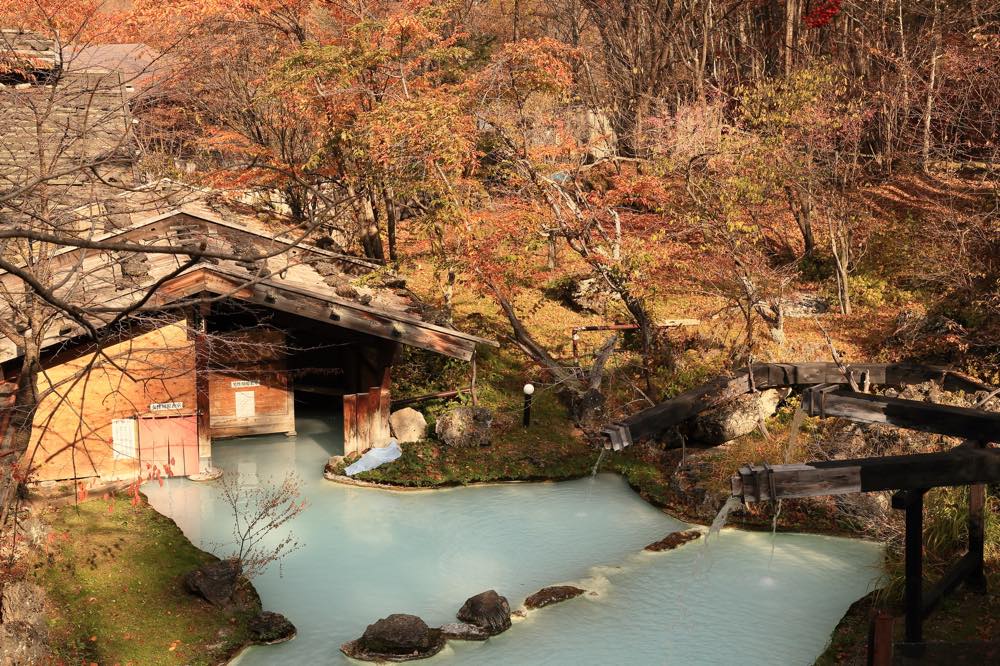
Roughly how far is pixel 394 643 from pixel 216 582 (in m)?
2.69

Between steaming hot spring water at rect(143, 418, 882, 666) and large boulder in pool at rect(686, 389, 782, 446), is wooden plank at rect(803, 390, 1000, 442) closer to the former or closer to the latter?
steaming hot spring water at rect(143, 418, 882, 666)

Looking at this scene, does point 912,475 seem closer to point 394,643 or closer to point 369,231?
point 394,643

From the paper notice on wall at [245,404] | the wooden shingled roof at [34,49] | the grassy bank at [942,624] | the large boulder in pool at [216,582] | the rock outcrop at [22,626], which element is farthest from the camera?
the paper notice on wall at [245,404]

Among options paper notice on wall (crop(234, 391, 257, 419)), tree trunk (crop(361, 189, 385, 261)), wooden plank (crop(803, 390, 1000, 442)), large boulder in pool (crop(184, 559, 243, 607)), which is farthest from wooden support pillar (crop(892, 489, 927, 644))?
tree trunk (crop(361, 189, 385, 261))

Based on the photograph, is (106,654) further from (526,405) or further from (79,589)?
(526,405)

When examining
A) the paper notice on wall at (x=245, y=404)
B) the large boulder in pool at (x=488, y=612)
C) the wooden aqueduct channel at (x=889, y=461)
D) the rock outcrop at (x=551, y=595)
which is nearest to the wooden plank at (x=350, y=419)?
the paper notice on wall at (x=245, y=404)

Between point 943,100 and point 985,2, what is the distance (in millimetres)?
4334

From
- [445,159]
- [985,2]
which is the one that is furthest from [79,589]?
[985,2]

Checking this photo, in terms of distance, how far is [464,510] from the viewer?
15.6m

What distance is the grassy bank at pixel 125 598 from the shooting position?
35.1 ft

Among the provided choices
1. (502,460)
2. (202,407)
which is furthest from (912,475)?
(202,407)

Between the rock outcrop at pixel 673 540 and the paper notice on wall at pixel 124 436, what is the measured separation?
364 inches

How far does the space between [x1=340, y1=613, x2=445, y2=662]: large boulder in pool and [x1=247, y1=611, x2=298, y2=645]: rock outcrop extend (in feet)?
2.74

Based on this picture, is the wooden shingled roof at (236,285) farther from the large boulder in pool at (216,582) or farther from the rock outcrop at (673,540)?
the rock outcrop at (673,540)
